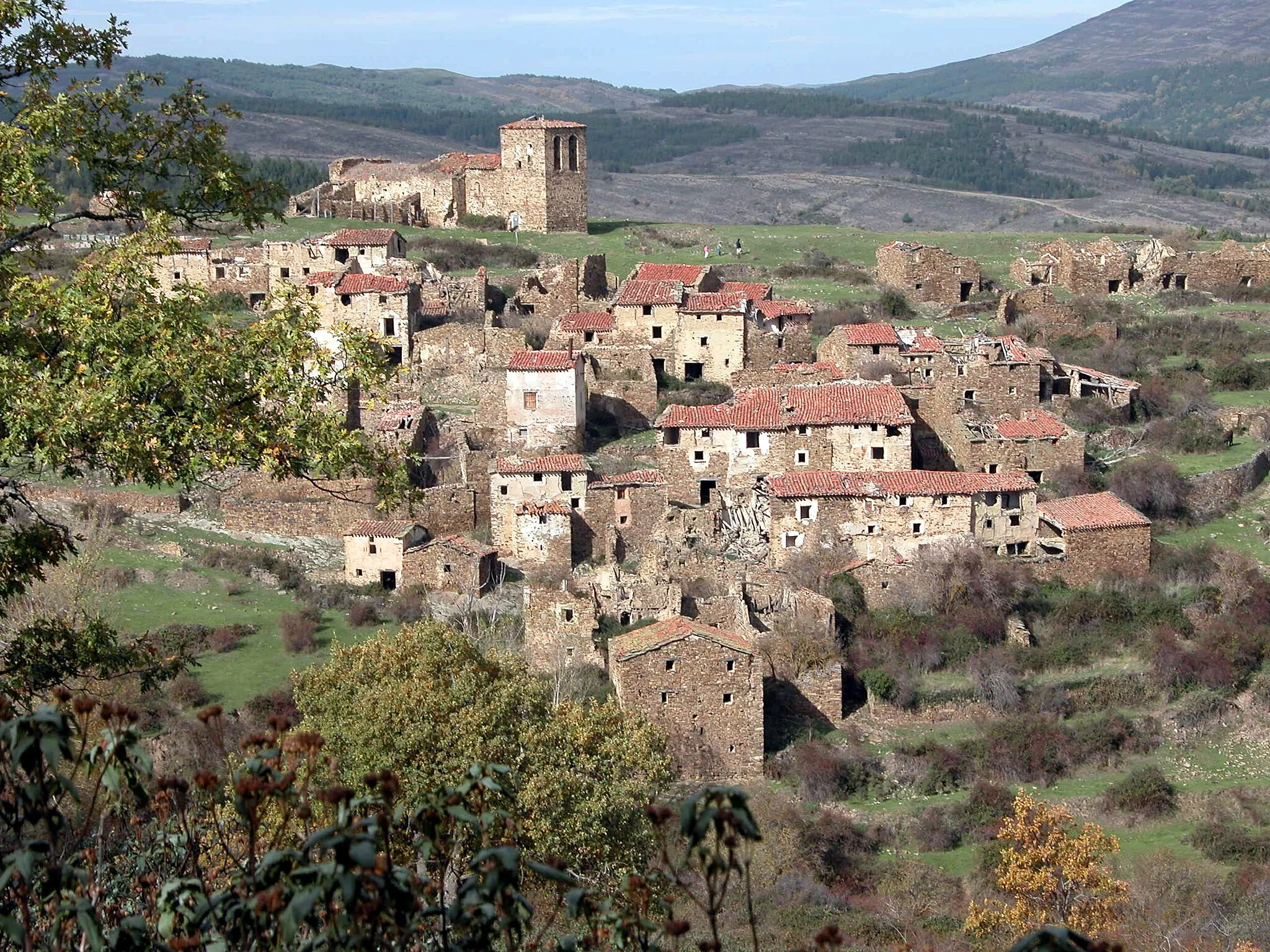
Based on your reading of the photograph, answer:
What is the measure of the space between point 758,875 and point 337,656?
6.29 meters

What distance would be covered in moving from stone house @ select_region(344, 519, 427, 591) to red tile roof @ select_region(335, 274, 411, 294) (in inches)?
299

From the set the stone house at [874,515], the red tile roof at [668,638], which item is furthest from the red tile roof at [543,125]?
the red tile roof at [668,638]

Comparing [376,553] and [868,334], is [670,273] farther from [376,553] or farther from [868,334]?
[376,553]

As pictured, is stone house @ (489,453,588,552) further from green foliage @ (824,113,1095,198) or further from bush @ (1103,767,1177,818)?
green foliage @ (824,113,1095,198)

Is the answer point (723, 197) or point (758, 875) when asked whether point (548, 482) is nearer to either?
point (758, 875)

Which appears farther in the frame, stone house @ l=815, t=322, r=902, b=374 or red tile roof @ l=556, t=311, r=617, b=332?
red tile roof @ l=556, t=311, r=617, b=332

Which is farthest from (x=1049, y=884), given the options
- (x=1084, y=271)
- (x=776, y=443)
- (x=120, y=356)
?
(x=1084, y=271)

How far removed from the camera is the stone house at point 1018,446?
104 feet

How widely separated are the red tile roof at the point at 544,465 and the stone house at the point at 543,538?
60cm

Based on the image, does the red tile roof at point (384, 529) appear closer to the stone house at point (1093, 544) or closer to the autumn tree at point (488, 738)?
the autumn tree at point (488, 738)

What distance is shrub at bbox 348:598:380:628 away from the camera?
95.1ft

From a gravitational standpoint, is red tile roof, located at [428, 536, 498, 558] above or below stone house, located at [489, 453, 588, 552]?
below

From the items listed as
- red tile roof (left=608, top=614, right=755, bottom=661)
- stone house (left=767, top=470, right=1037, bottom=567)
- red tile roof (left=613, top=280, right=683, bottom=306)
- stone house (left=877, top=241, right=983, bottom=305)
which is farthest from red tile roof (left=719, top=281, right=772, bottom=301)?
red tile roof (left=608, top=614, right=755, bottom=661)

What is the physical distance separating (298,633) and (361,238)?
51.4 feet
